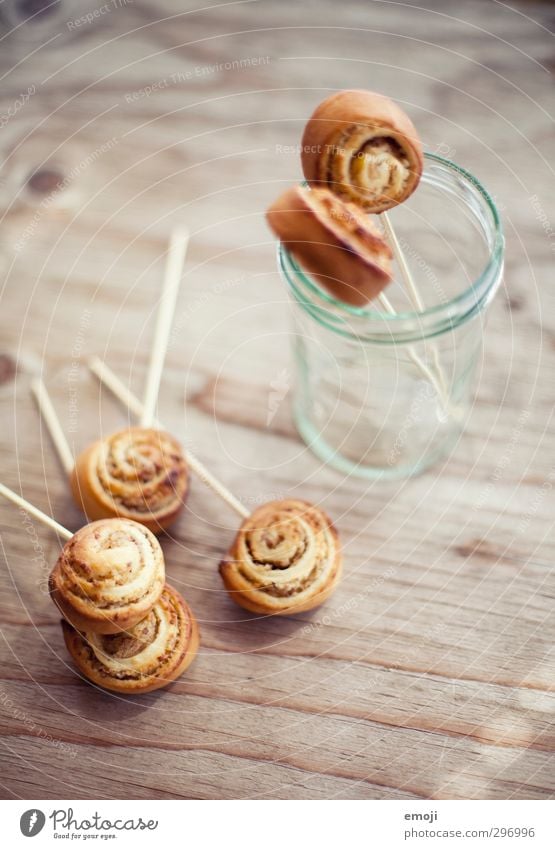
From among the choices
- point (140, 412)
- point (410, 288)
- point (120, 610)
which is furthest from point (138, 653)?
point (410, 288)

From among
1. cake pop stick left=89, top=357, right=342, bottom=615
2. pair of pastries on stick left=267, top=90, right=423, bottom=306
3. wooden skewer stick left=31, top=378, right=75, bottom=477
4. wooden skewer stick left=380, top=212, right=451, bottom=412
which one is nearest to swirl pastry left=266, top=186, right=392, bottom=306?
pair of pastries on stick left=267, top=90, right=423, bottom=306

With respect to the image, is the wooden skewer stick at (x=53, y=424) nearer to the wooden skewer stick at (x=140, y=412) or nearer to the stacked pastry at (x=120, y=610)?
the wooden skewer stick at (x=140, y=412)

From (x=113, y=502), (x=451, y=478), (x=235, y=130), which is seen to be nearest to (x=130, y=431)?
(x=113, y=502)

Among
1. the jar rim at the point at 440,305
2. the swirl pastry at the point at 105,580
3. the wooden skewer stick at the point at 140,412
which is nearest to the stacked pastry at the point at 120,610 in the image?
the swirl pastry at the point at 105,580

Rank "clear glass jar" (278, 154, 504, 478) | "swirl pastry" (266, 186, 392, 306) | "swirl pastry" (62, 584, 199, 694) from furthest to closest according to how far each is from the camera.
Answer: "clear glass jar" (278, 154, 504, 478) < "swirl pastry" (62, 584, 199, 694) < "swirl pastry" (266, 186, 392, 306)

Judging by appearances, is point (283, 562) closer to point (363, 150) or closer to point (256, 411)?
point (256, 411)

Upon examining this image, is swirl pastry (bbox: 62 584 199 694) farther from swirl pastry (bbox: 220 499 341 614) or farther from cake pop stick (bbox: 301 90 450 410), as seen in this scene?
cake pop stick (bbox: 301 90 450 410)
